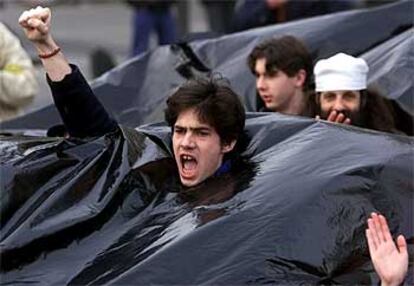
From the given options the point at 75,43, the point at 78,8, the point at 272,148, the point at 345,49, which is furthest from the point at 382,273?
the point at 78,8

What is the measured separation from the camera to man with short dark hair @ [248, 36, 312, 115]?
6.04 metres

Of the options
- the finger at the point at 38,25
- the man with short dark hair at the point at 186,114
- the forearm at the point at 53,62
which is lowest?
the man with short dark hair at the point at 186,114

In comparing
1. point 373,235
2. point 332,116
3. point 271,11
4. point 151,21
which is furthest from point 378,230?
point 151,21

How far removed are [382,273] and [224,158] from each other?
2.87 ft

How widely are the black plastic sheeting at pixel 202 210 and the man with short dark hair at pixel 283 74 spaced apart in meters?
1.21

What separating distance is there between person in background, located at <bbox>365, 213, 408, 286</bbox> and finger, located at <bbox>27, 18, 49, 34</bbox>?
1354 millimetres

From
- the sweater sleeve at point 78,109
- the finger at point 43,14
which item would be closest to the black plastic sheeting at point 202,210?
the sweater sleeve at point 78,109

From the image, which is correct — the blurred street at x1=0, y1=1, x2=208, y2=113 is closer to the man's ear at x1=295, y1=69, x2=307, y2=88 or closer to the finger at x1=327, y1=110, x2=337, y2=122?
the man's ear at x1=295, y1=69, x2=307, y2=88

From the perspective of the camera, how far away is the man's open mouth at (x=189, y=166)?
459 centimetres

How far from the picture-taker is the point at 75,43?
19.4m

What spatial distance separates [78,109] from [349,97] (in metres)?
1.43

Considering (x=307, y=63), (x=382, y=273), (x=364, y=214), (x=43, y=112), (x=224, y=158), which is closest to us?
(x=382, y=273)

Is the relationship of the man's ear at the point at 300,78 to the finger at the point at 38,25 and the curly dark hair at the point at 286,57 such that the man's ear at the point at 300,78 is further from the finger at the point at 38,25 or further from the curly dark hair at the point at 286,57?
the finger at the point at 38,25

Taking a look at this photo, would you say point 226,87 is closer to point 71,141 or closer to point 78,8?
point 71,141
